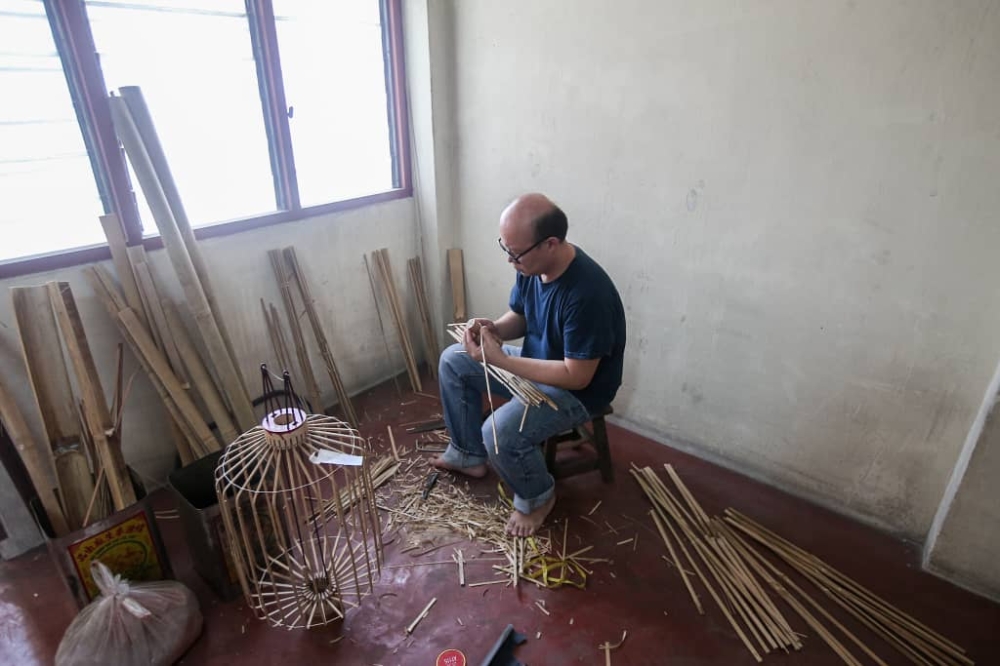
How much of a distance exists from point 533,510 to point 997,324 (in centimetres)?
182

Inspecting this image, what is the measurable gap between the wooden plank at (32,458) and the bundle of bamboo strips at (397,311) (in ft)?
5.77

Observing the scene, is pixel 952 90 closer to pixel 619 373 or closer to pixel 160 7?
pixel 619 373

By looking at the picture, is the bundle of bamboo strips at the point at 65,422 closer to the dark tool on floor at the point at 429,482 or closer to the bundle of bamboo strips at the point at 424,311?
the dark tool on floor at the point at 429,482

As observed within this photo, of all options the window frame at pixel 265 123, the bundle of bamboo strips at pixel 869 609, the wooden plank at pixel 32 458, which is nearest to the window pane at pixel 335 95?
the window frame at pixel 265 123

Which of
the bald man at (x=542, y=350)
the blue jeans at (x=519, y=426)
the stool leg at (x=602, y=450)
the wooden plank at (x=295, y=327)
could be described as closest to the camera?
the bald man at (x=542, y=350)

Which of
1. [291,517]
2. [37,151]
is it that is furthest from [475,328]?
[37,151]

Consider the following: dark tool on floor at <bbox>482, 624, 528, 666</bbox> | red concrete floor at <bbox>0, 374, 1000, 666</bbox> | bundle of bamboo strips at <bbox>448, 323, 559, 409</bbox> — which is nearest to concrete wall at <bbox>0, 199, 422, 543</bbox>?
red concrete floor at <bbox>0, 374, 1000, 666</bbox>

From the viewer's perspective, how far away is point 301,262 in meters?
2.76

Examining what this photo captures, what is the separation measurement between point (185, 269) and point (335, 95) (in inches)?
50.9

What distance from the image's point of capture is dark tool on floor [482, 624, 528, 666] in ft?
5.44

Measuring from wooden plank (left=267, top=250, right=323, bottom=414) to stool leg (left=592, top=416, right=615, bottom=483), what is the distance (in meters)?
Answer: 1.52

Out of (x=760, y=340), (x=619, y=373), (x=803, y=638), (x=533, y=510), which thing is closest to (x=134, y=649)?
(x=533, y=510)

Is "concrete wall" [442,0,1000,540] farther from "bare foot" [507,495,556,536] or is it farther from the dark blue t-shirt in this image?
"bare foot" [507,495,556,536]

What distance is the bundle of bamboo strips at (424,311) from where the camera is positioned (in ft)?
11.0
